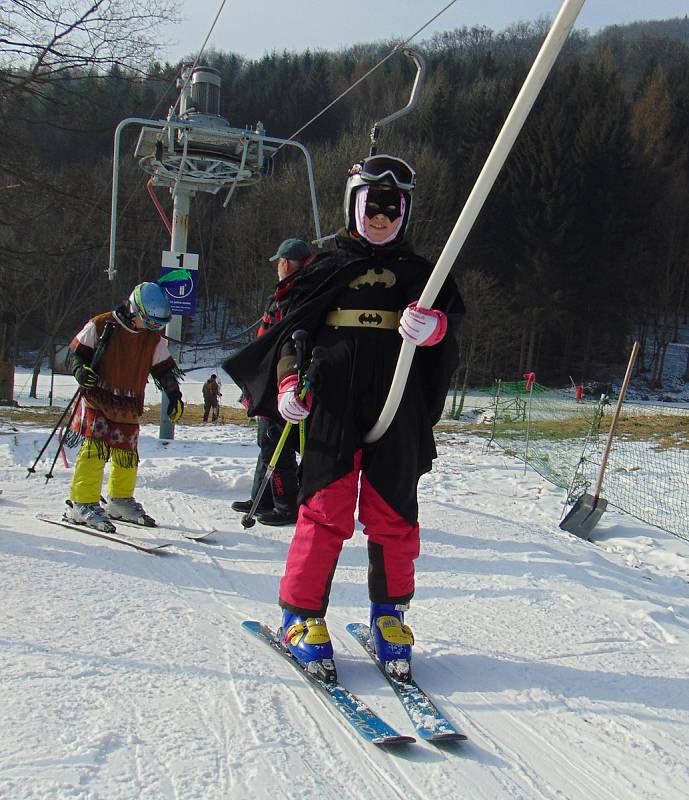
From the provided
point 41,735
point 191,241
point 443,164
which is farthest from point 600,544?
point 191,241

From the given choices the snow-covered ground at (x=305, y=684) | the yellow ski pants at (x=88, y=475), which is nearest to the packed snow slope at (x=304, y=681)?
the snow-covered ground at (x=305, y=684)

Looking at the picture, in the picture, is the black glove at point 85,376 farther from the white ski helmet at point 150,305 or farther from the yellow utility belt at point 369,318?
the yellow utility belt at point 369,318

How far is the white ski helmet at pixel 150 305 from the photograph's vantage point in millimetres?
4527

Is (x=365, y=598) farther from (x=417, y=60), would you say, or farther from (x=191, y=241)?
(x=191, y=241)

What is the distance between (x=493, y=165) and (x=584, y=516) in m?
4.59

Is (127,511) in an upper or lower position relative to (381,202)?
lower

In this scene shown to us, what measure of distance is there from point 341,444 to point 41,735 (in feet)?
4.40

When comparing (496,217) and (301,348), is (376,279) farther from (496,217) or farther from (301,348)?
(496,217)

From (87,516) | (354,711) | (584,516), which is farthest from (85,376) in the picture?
(584,516)

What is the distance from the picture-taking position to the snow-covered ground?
1801 mm

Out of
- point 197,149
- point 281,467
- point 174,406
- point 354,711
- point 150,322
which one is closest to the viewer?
point 354,711

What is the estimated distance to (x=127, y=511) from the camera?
4.74m

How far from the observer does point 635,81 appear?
52.5 meters

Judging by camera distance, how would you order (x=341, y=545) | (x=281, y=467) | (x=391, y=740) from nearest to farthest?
(x=391, y=740), (x=341, y=545), (x=281, y=467)
